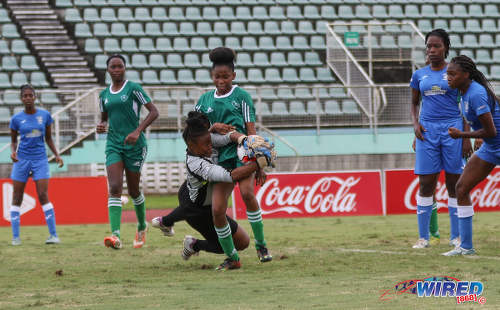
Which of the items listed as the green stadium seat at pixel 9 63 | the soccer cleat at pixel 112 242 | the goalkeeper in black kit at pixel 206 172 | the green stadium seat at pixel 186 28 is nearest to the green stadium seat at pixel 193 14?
the green stadium seat at pixel 186 28

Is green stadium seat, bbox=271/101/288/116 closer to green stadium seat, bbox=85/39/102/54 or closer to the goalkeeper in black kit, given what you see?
green stadium seat, bbox=85/39/102/54

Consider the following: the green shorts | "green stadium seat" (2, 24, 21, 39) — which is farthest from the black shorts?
"green stadium seat" (2, 24, 21, 39)

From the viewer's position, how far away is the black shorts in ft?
24.6

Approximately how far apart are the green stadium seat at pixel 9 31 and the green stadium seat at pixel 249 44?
680cm

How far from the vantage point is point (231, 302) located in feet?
17.8

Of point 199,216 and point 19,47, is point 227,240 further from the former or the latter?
point 19,47

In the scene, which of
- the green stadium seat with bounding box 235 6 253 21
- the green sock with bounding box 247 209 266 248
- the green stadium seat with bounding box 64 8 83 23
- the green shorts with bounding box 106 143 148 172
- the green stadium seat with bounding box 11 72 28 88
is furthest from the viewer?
the green stadium seat with bounding box 235 6 253 21

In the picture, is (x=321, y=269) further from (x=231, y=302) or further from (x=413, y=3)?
(x=413, y=3)

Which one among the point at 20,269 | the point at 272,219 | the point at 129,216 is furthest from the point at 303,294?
the point at 129,216

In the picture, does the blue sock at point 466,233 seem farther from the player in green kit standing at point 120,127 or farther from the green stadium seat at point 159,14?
the green stadium seat at point 159,14

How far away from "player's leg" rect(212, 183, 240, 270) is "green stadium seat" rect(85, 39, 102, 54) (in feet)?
56.3

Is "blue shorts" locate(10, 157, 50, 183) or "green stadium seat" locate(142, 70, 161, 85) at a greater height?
"green stadium seat" locate(142, 70, 161, 85)

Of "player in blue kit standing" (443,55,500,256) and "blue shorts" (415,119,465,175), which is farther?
"blue shorts" (415,119,465,175)

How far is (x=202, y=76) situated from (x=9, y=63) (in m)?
5.55
